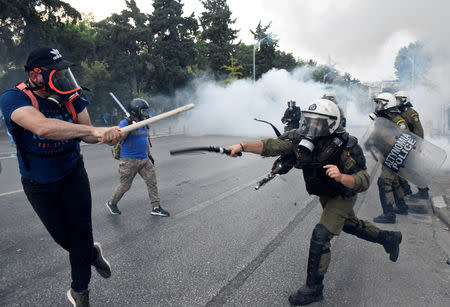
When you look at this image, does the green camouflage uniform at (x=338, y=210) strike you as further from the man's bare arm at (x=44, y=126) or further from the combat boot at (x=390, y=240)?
the man's bare arm at (x=44, y=126)

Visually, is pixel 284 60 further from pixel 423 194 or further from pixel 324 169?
pixel 324 169

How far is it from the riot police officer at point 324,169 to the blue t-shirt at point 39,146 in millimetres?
1295

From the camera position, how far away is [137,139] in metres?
5.23

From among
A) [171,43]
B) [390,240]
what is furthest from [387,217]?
[171,43]

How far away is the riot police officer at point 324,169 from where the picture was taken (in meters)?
2.88

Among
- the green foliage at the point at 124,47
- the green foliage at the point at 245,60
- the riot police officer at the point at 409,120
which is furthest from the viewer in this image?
the green foliage at the point at 245,60

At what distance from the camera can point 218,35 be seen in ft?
142

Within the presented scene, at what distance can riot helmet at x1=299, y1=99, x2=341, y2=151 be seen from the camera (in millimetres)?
2920

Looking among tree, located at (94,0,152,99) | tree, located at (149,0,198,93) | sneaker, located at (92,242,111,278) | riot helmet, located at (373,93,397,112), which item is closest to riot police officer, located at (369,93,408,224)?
riot helmet, located at (373,93,397,112)

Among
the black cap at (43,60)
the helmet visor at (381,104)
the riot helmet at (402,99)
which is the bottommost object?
the riot helmet at (402,99)

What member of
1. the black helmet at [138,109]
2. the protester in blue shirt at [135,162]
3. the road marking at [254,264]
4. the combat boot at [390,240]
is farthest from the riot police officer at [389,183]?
the black helmet at [138,109]

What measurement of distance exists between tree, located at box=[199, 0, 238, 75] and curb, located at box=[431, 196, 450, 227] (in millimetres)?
33277

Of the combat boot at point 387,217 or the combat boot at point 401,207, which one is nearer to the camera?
the combat boot at point 387,217

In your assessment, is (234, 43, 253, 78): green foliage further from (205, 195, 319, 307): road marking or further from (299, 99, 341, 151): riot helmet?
(299, 99, 341, 151): riot helmet
